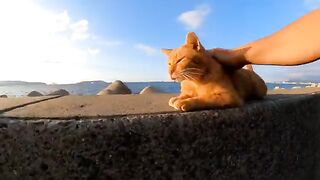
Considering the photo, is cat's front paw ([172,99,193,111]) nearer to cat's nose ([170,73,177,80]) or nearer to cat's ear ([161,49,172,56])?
cat's nose ([170,73,177,80])

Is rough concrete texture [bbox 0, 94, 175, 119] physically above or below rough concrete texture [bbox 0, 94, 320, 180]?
above

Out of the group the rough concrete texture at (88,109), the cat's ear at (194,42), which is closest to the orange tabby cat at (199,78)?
the cat's ear at (194,42)

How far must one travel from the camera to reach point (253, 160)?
185 centimetres

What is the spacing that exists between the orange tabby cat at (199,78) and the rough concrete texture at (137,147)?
8 cm

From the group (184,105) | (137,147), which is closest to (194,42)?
(184,105)

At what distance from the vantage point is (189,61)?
1849 mm

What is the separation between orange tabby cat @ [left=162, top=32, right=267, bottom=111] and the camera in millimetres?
1842

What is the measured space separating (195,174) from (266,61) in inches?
26.7

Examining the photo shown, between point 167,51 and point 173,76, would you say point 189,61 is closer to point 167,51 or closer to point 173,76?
point 173,76

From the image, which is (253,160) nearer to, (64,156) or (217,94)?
(217,94)

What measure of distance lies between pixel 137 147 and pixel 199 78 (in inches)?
20.8

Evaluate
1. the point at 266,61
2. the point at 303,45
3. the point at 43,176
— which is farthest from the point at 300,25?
the point at 43,176

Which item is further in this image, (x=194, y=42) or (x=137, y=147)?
(x=194, y=42)

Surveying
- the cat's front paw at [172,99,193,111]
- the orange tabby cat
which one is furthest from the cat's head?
the cat's front paw at [172,99,193,111]
